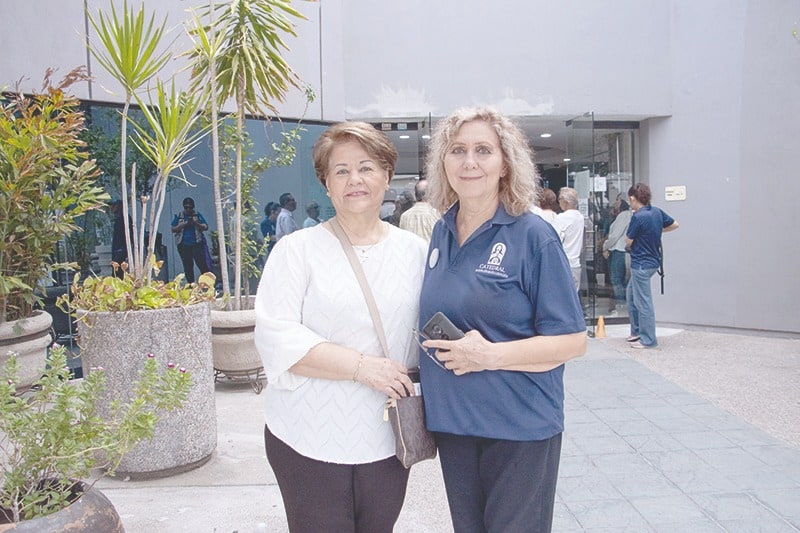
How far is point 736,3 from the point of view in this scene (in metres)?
8.92

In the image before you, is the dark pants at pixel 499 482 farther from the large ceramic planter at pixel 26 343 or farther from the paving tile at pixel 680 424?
the large ceramic planter at pixel 26 343

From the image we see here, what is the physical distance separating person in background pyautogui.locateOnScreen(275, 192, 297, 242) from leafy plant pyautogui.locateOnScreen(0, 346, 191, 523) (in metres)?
6.12

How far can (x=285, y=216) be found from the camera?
28.1 feet

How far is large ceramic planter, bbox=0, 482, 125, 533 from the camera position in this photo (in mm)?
2117

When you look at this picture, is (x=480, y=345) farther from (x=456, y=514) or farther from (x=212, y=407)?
(x=212, y=407)

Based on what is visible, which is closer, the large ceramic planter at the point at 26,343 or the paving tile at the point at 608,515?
the paving tile at the point at 608,515

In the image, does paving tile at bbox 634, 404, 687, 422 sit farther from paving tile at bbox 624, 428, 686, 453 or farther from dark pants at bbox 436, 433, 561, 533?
dark pants at bbox 436, 433, 561, 533

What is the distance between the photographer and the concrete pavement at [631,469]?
3.51m

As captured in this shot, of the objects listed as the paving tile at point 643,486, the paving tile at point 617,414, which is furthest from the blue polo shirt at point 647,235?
the paving tile at point 643,486

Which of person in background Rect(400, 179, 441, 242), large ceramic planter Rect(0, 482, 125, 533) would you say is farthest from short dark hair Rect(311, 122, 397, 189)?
person in background Rect(400, 179, 441, 242)

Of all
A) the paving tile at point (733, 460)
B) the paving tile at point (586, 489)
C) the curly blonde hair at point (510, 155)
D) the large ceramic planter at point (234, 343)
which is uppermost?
the curly blonde hair at point (510, 155)

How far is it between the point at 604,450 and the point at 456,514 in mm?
2783

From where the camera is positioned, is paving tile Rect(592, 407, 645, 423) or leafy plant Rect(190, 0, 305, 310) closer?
paving tile Rect(592, 407, 645, 423)

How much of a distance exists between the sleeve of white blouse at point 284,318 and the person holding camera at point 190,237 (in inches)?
234
